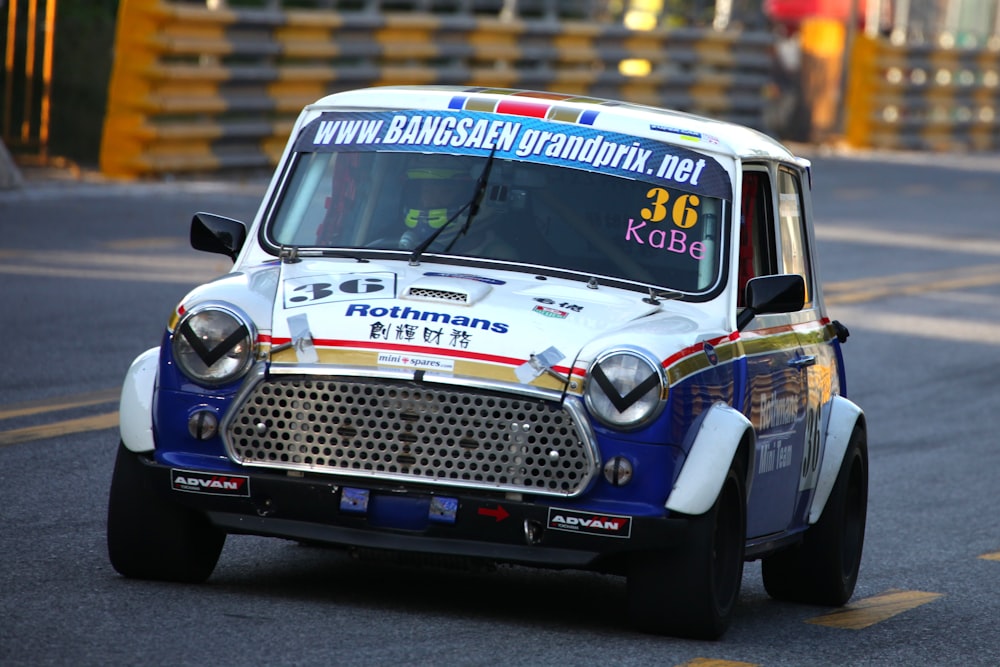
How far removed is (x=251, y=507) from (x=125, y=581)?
0.54 meters

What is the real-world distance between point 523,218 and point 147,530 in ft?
5.21

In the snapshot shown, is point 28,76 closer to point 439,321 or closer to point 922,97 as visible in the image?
point 439,321

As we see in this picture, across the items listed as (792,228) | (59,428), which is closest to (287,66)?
(59,428)

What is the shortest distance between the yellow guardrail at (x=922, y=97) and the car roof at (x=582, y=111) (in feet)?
103

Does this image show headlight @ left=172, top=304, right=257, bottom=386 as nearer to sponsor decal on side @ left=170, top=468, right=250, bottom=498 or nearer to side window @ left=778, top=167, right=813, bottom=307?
sponsor decal on side @ left=170, top=468, right=250, bottom=498

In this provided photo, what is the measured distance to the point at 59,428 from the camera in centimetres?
902

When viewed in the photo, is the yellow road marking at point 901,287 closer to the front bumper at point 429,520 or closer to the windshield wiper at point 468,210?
the windshield wiper at point 468,210

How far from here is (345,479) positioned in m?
5.87

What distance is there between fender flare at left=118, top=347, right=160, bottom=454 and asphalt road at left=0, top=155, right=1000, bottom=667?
0.44m

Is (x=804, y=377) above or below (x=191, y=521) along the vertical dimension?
above

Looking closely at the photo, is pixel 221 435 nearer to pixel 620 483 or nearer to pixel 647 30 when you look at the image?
pixel 620 483

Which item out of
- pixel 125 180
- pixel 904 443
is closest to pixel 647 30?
pixel 125 180

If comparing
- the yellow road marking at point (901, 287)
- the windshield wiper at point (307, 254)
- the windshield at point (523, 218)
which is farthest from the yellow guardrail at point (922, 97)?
the windshield wiper at point (307, 254)

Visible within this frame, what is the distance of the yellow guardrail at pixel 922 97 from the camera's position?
124 feet
